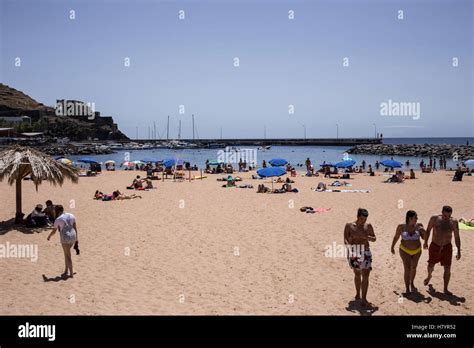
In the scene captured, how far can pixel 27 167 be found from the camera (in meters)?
11.8

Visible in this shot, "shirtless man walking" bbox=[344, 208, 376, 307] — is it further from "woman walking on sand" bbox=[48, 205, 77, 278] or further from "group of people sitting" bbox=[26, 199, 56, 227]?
"group of people sitting" bbox=[26, 199, 56, 227]

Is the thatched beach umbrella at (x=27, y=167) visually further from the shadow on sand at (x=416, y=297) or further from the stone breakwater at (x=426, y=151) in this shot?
the stone breakwater at (x=426, y=151)

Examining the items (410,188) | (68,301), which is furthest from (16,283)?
(410,188)

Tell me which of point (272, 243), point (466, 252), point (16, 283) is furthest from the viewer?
point (272, 243)

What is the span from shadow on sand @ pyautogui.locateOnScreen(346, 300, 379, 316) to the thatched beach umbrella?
881 cm

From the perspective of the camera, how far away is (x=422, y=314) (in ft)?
19.0

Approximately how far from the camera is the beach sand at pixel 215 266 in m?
6.16

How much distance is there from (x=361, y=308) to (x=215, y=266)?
3121 millimetres

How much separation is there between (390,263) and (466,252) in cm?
192

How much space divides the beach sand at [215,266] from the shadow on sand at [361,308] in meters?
0.04

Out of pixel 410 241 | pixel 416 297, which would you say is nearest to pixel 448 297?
pixel 416 297

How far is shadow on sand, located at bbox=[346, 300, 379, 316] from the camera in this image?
19.3ft

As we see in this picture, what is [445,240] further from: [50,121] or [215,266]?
[50,121]
